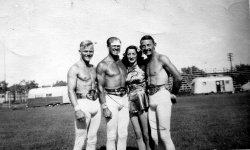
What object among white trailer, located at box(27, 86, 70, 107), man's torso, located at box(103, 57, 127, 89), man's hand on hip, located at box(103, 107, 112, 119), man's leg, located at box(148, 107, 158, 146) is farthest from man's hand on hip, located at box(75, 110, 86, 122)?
white trailer, located at box(27, 86, 70, 107)

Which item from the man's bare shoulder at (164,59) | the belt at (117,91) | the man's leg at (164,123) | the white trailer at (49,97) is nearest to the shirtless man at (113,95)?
the belt at (117,91)

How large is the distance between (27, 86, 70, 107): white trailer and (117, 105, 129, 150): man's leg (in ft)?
124

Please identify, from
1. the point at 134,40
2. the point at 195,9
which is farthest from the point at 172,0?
the point at 134,40

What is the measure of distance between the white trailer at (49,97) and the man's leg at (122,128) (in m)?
37.9

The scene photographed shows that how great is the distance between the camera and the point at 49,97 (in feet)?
135

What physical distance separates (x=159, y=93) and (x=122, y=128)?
1.04 m

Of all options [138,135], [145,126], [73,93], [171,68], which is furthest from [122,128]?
[171,68]

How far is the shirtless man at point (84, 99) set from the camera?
14.0 feet

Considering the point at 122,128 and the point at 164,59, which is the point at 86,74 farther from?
the point at 164,59

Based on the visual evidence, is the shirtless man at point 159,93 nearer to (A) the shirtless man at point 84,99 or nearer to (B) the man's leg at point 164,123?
(B) the man's leg at point 164,123

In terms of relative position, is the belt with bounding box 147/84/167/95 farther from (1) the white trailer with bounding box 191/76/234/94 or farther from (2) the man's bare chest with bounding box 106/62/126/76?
(1) the white trailer with bounding box 191/76/234/94

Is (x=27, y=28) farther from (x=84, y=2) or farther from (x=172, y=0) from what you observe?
(x=172, y=0)

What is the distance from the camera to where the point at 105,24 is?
912 cm

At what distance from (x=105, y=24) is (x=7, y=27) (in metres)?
3.65
